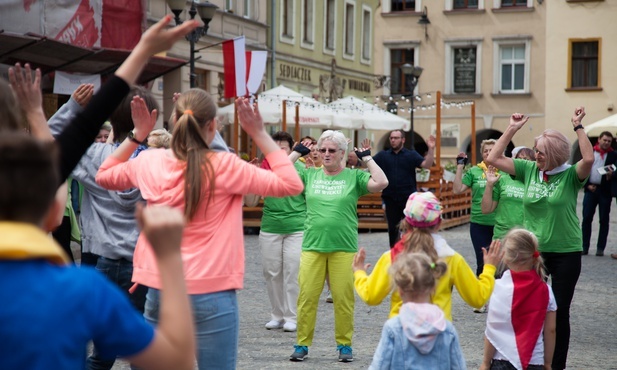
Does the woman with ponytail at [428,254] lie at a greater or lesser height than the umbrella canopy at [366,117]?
lesser

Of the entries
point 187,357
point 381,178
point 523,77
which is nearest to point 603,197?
point 381,178

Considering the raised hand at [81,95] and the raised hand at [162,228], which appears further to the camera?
the raised hand at [81,95]

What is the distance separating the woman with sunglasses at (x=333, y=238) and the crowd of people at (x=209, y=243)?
1 centimetres

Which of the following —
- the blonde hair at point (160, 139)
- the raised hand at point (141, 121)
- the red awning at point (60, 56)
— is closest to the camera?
the raised hand at point (141, 121)

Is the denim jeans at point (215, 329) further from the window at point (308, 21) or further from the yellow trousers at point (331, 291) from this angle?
the window at point (308, 21)

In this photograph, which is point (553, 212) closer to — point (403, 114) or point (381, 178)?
point (381, 178)

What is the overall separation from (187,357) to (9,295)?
0.44m

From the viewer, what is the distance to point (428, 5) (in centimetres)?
4778

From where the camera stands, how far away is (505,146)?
7555 millimetres

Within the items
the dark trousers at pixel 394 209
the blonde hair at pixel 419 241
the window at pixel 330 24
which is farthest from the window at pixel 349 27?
the blonde hair at pixel 419 241

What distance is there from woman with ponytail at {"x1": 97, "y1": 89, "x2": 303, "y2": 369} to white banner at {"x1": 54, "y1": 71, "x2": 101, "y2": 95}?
45.7 ft

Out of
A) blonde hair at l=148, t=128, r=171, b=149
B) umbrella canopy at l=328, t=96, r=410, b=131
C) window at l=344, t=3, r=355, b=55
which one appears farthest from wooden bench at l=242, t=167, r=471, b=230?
window at l=344, t=3, r=355, b=55

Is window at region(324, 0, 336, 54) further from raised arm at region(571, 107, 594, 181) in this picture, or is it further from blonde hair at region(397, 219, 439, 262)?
blonde hair at region(397, 219, 439, 262)

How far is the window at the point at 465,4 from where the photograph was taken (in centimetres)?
4753
